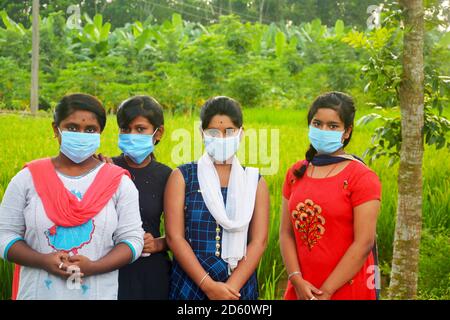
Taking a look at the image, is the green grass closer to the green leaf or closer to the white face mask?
the white face mask

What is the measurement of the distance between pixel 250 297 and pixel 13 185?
1.02m

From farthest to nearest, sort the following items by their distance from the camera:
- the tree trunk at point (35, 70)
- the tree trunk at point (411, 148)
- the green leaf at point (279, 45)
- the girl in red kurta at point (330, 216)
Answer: the green leaf at point (279, 45), the tree trunk at point (35, 70), the tree trunk at point (411, 148), the girl in red kurta at point (330, 216)

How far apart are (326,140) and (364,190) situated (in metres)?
0.27

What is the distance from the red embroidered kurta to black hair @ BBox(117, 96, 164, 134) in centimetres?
69

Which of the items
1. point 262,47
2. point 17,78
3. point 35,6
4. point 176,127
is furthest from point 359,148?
point 262,47

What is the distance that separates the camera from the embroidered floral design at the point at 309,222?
237cm

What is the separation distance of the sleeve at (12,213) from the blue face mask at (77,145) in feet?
0.58

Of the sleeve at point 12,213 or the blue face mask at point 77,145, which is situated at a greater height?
the blue face mask at point 77,145

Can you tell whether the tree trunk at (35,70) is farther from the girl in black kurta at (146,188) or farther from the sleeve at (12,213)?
the sleeve at (12,213)

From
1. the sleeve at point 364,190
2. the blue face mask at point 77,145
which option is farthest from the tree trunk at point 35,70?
the sleeve at point 364,190

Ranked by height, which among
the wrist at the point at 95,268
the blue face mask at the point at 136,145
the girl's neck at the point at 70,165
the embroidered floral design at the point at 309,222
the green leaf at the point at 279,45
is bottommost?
the wrist at the point at 95,268

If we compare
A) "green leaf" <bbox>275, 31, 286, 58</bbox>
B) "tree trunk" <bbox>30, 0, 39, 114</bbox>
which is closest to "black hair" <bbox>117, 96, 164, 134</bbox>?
"tree trunk" <bbox>30, 0, 39, 114</bbox>

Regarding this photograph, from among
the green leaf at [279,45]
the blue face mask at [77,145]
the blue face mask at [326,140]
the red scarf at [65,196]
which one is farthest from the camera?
the green leaf at [279,45]
